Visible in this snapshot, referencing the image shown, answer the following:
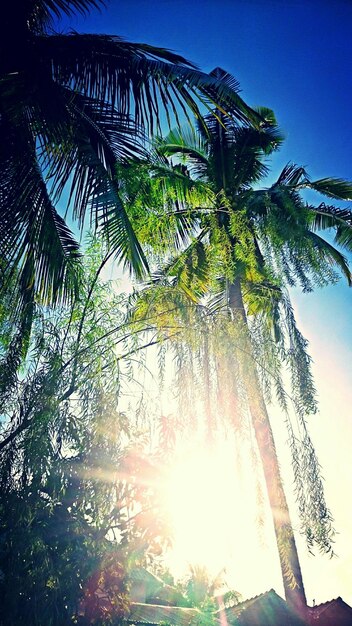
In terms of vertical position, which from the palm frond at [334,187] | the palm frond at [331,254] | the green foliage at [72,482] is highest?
the palm frond at [334,187]

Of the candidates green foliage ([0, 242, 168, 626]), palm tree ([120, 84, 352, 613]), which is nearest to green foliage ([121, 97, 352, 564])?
palm tree ([120, 84, 352, 613])

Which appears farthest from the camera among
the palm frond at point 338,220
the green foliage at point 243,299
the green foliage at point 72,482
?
the palm frond at point 338,220

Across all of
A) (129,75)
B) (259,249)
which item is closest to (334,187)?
(259,249)

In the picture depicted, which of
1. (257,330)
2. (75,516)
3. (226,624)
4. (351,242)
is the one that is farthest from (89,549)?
(226,624)

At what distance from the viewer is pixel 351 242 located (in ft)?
30.6

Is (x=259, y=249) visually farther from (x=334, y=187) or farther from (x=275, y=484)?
(x=275, y=484)

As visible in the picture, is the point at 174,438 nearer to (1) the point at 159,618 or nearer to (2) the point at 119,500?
(2) the point at 119,500

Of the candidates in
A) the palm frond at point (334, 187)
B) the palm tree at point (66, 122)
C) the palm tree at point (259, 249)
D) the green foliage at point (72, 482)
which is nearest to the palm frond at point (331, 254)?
the palm tree at point (259, 249)

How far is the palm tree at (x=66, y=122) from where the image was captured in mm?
4289

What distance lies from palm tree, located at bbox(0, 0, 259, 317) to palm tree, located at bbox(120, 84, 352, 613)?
76cm

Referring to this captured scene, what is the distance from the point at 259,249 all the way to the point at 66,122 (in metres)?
5.03

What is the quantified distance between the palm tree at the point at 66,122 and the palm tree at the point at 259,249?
2.51ft

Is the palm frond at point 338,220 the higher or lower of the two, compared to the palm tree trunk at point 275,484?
higher

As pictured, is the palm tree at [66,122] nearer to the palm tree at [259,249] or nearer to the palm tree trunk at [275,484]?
the palm tree at [259,249]
